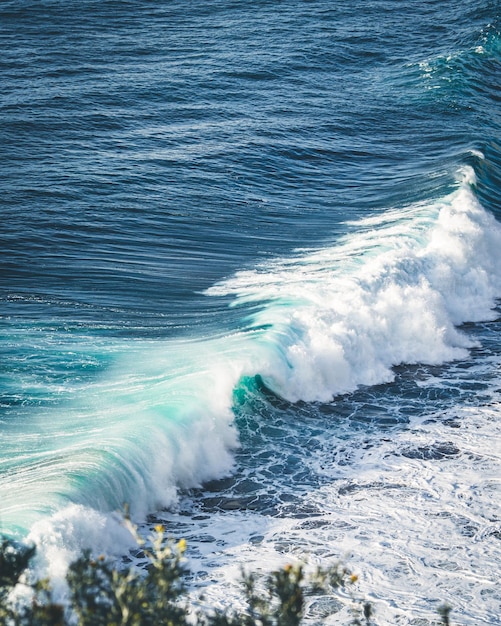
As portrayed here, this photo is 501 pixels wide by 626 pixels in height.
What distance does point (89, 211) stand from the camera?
20.8m

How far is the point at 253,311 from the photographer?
1616 cm

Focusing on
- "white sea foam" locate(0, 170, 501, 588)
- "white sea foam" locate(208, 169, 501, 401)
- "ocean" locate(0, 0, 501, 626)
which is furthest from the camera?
"white sea foam" locate(208, 169, 501, 401)

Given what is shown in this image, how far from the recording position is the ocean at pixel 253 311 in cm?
1066

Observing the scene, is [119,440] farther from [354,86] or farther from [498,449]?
[354,86]

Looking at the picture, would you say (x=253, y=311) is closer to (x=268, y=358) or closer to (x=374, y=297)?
(x=268, y=358)

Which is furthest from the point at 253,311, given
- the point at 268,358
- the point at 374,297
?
the point at 374,297

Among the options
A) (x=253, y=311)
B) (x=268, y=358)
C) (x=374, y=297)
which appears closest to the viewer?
(x=268, y=358)

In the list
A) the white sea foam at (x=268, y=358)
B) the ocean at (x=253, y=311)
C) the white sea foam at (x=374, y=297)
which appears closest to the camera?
the ocean at (x=253, y=311)

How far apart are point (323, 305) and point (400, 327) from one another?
1525 millimetres

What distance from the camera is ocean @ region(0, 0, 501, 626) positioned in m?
10.7

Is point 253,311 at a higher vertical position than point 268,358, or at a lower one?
higher

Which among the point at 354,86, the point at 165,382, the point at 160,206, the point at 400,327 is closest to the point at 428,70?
the point at 354,86

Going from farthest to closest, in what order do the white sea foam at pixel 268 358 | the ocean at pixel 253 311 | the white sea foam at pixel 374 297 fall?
the white sea foam at pixel 374 297
the white sea foam at pixel 268 358
the ocean at pixel 253 311

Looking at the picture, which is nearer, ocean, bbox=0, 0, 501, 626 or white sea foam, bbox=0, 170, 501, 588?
ocean, bbox=0, 0, 501, 626
